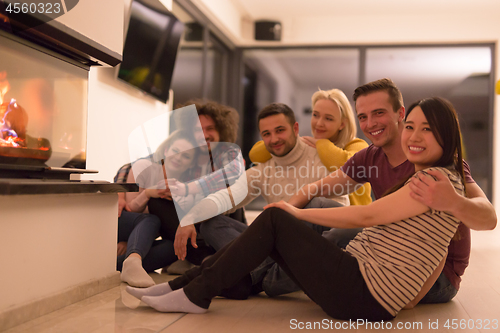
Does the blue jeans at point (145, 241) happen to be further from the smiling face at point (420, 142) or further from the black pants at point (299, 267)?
the smiling face at point (420, 142)

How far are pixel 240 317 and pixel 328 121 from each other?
1.36 m

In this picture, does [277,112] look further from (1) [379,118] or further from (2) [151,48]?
(2) [151,48]

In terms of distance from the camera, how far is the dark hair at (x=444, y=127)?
142 cm

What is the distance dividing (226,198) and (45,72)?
3.16 feet

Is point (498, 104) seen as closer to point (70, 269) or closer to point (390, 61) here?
point (390, 61)

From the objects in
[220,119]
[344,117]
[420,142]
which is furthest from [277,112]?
[420,142]

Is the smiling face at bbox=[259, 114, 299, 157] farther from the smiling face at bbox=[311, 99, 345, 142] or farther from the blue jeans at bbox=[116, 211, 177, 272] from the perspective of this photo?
the blue jeans at bbox=[116, 211, 177, 272]

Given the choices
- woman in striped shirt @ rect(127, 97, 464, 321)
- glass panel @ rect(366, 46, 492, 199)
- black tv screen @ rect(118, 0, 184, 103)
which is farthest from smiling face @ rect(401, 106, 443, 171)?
glass panel @ rect(366, 46, 492, 199)

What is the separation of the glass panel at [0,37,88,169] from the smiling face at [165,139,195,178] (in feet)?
1.76

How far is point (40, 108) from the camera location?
1726 mm

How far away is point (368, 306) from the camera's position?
1410 mm

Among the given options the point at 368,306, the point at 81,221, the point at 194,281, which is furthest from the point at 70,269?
the point at 368,306

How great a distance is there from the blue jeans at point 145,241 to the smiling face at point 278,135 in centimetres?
71

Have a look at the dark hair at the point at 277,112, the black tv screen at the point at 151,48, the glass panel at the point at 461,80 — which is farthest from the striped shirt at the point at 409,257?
the glass panel at the point at 461,80
